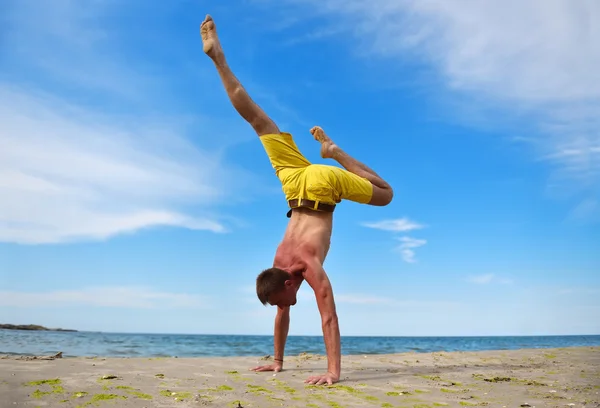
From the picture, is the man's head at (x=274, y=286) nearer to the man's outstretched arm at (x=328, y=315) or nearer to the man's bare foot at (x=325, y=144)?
the man's outstretched arm at (x=328, y=315)

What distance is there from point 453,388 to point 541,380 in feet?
4.12

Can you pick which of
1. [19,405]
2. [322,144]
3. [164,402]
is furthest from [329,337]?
[19,405]

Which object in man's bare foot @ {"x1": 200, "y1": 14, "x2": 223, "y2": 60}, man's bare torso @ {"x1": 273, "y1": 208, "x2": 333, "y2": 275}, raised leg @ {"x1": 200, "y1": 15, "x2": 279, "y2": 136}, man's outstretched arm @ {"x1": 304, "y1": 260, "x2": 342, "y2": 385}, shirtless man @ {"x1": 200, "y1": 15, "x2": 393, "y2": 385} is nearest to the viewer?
man's outstretched arm @ {"x1": 304, "y1": 260, "x2": 342, "y2": 385}

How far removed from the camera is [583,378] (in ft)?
19.1

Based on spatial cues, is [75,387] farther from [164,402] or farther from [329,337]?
[329,337]

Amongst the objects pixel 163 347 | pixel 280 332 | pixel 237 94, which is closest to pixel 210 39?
pixel 237 94

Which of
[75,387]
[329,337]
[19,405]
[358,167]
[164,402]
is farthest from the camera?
[358,167]

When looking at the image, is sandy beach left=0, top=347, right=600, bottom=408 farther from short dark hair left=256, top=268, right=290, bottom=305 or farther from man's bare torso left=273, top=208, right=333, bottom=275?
man's bare torso left=273, top=208, right=333, bottom=275

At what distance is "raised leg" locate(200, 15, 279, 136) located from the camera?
5840 mm

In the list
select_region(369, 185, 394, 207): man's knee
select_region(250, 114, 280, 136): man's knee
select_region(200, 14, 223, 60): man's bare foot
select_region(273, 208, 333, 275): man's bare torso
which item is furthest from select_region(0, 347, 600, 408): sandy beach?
select_region(200, 14, 223, 60): man's bare foot

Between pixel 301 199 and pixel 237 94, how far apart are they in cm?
139

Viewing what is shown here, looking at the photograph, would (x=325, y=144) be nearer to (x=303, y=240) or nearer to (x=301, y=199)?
(x=301, y=199)

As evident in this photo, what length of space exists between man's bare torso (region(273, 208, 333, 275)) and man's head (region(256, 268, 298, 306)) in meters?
0.16

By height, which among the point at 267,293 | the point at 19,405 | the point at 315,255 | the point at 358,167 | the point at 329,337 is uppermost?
the point at 358,167
